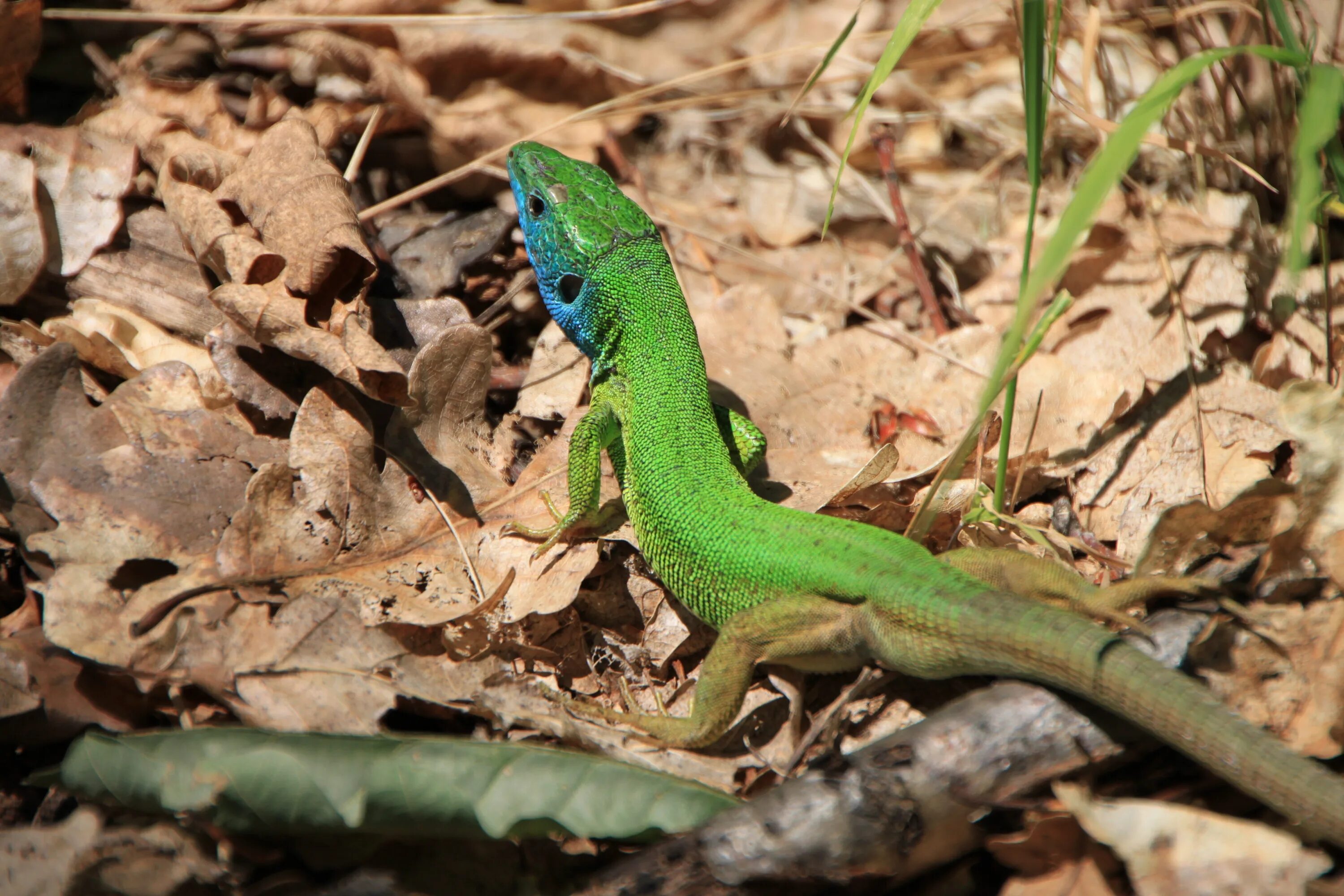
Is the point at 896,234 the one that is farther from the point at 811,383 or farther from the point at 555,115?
the point at 555,115

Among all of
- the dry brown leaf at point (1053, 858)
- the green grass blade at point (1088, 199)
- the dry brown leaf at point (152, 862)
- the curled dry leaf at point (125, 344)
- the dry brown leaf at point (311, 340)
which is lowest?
the dry brown leaf at point (152, 862)

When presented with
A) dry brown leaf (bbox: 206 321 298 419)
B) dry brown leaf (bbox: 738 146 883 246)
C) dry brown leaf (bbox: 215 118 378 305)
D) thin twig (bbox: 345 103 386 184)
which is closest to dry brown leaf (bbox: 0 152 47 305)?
dry brown leaf (bbox: 215 118 378 305)

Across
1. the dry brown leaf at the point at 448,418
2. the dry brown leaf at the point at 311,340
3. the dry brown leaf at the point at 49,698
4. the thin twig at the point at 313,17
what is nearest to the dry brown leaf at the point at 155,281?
the dry brown leaf at the point at 311,340

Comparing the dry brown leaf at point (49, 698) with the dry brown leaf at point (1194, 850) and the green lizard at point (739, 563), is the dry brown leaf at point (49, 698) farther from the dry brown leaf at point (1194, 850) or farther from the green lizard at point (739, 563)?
the dry brown leaf at point (1194, 850)

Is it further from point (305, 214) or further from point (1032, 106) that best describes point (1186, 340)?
point (305, 214)

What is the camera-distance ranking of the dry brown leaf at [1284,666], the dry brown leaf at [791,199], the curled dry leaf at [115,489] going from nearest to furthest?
the dry brown leaf at [1284,666] → the curled dry leaf at [115,489] → the dry brown leaf at [791,199]

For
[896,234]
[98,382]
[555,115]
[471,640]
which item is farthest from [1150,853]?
[555,115]
